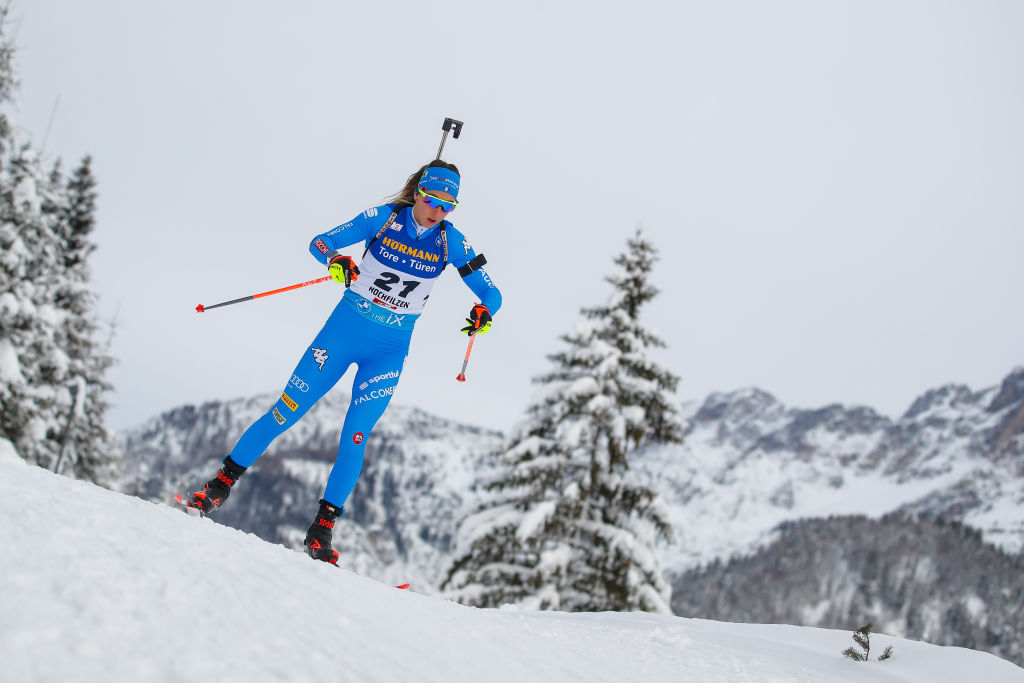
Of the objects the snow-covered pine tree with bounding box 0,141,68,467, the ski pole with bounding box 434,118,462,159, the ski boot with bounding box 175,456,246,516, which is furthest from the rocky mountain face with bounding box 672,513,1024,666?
the ski boot with bounding box 175,456,246,516

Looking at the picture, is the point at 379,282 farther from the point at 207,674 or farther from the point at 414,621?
the point at 207,674

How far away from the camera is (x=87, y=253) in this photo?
20109 mm

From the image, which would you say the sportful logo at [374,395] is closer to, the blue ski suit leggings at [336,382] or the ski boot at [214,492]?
the blue ski suit leggings at [336,382]

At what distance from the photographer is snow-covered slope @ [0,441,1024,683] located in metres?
1.97

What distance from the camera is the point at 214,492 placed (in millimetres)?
4773

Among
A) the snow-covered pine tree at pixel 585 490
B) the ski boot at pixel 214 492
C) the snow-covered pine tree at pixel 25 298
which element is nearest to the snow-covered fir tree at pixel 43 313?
the snow-covered pine tree at pixel 25 298

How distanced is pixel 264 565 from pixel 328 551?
1.63 meters

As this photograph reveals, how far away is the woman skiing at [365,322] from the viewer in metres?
5.01

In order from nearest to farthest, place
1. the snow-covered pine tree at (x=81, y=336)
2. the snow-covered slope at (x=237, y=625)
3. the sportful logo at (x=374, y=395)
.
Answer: the snow-covered slope at (x=237, y=625), the sportful logo at (x=374, y=395), the snow-covered pine tree at (x=81, y=336)

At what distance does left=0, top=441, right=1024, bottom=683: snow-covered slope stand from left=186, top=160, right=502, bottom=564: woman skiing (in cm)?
122

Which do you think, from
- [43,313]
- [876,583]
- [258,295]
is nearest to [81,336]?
[43,313]

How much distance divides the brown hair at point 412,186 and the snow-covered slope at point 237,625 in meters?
2.85

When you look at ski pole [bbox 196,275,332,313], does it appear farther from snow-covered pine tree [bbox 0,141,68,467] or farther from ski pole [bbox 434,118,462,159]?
snow-covered pine tree [bbox 0,141,68,467]

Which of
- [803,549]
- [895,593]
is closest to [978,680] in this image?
[895,593]
